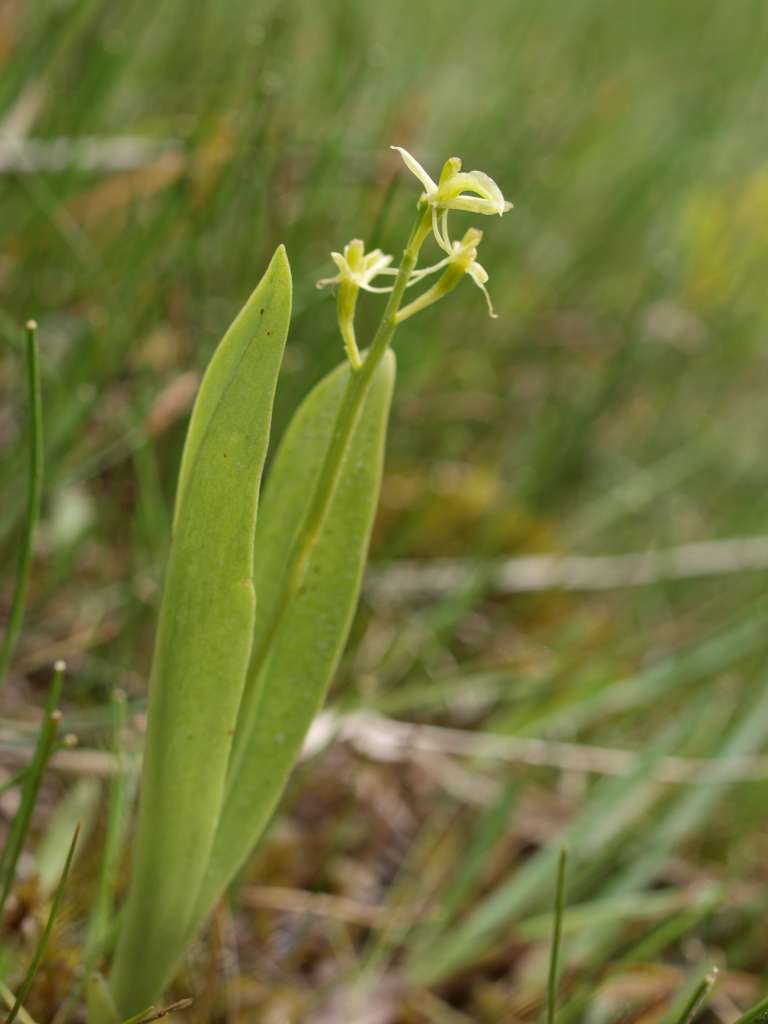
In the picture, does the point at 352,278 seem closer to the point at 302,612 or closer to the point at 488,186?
the point at 488,186

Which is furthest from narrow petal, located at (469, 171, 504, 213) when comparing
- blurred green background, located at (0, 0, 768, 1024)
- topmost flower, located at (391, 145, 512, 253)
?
blurred green background, located at (0, 0, 768, 1024)

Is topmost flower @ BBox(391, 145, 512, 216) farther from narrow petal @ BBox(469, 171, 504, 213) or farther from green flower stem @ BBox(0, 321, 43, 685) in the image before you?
green flower stem @ BBox(0, 321, 43, 685)

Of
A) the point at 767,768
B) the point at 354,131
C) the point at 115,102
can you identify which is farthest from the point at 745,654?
the point at 115,102

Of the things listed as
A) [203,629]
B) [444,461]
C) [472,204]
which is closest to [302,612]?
[203,629]

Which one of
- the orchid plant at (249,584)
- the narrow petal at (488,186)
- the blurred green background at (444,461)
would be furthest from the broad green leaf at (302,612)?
the blurred green background at (444,461)

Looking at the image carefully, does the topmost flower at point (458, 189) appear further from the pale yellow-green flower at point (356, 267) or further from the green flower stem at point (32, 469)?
the green flower stem at point (32, 469)

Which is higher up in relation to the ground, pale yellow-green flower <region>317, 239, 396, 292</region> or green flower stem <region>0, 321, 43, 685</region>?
pale yellow-green flower <region>317, 239, 396, 292</region>

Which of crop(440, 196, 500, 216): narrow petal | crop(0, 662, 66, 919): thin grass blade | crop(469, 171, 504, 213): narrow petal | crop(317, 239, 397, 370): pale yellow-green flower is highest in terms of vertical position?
crop(469, 171, 504, 213): narrow petal
